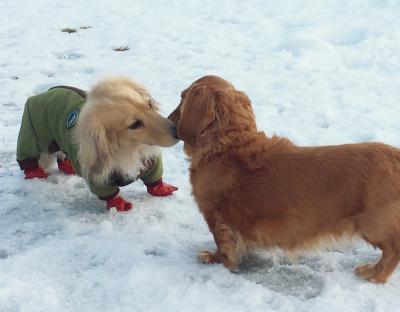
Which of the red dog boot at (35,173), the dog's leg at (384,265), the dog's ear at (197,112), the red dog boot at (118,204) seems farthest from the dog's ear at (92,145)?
the dog's leg at (384,265)

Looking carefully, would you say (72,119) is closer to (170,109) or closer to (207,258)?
(207,258)

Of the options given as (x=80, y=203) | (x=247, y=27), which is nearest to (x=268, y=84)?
(x=247, y=27)

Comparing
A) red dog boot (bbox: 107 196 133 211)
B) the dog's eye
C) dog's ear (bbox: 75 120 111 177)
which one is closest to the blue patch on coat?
dog's ear (bbox: 75 120 111 177)

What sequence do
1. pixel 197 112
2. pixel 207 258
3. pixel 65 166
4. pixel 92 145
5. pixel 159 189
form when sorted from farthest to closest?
pixel 65 166, pixel 159 189, pixel 92 145, pixel 207 258, pixel 197 112

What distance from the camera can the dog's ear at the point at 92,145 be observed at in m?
3.21

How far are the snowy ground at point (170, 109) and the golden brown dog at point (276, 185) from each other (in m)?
0.24

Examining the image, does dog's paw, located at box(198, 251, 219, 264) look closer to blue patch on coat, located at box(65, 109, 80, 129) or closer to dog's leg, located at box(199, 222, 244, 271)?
dog's leg, located at box(199, 222, 244, 271)

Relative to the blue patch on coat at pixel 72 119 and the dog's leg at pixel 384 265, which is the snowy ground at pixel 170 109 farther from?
the blue patch on coat at pixel 72 119

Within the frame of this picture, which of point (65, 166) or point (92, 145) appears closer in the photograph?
point (92, 145)

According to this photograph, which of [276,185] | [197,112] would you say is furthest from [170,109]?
[276,185]

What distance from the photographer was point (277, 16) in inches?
272

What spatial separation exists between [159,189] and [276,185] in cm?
126

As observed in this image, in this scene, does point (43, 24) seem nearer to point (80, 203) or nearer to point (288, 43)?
point (288, 43)

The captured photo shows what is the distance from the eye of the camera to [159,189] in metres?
3.72
